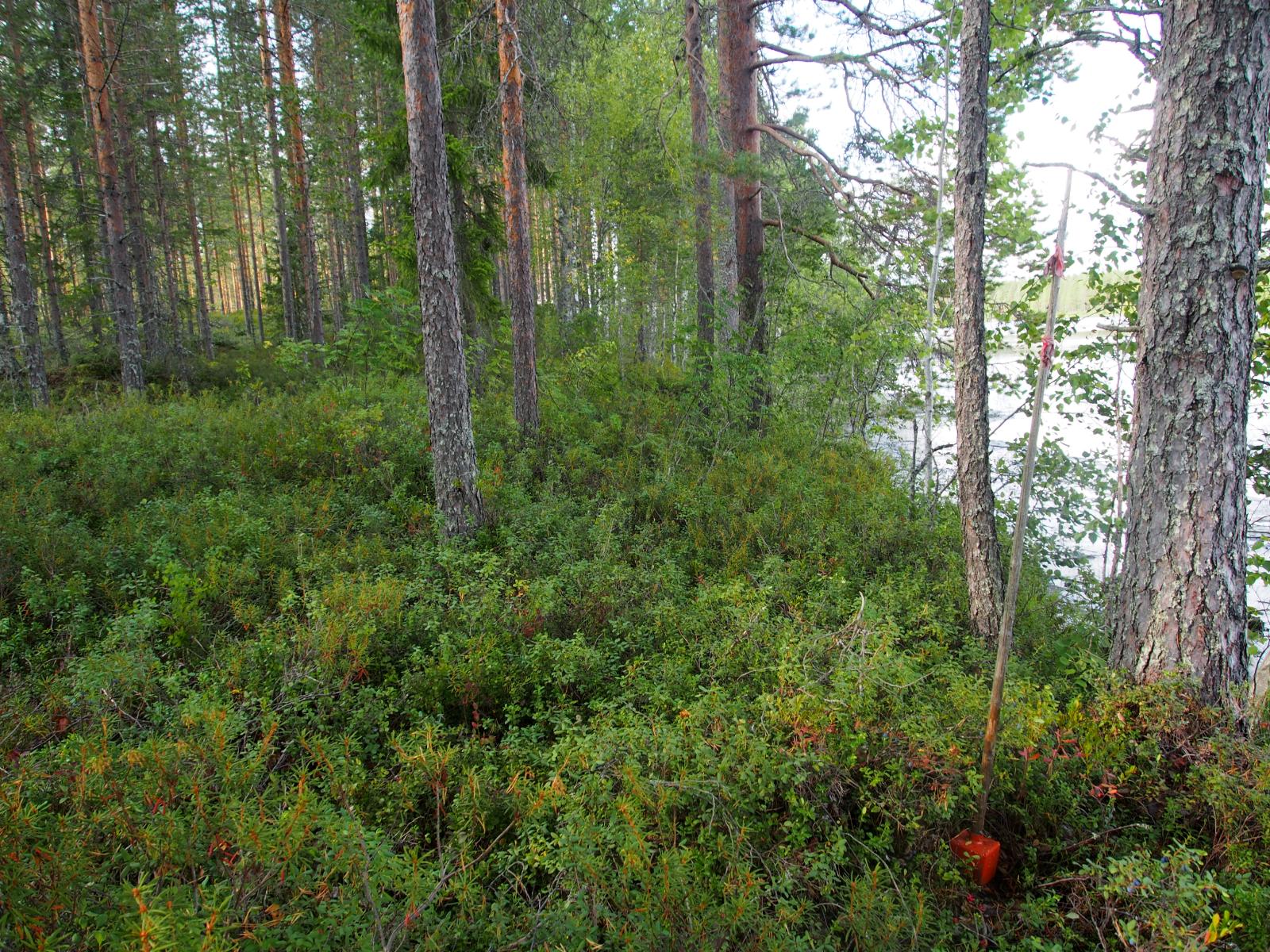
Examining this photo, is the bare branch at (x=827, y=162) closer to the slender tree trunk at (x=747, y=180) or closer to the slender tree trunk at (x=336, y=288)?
the slender tree trunk at (x=747, y=180)

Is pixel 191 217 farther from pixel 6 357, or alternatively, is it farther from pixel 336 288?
pixel 6 357

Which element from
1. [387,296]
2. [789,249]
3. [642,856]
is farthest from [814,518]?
[387,296]

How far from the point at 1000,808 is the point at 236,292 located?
63.0 meters

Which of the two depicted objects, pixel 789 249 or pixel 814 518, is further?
pixel 789 249

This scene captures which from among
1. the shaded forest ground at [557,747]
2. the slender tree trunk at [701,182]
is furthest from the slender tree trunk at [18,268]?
the slender tree trunk at [701,182]

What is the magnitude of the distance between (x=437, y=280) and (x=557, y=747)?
483cm

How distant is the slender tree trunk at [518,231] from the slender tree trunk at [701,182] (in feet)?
8.80

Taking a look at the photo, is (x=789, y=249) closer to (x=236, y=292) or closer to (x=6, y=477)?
(x=6, y=477)

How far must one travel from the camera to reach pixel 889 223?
10102mm

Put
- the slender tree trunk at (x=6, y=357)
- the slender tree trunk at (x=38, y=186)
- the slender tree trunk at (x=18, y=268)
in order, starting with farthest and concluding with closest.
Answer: the slender tree trunk at (x=38, y=186) → the slender tree trunk at (x=6, y=357) → the slender tree trunk at (x=18, y=268)

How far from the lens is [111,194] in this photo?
12.4 m

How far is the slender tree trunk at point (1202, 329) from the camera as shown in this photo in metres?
3.80

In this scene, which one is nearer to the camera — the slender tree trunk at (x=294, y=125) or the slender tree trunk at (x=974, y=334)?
the slender tree trunk at (x=974, y=334)

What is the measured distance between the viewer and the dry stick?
269cm
